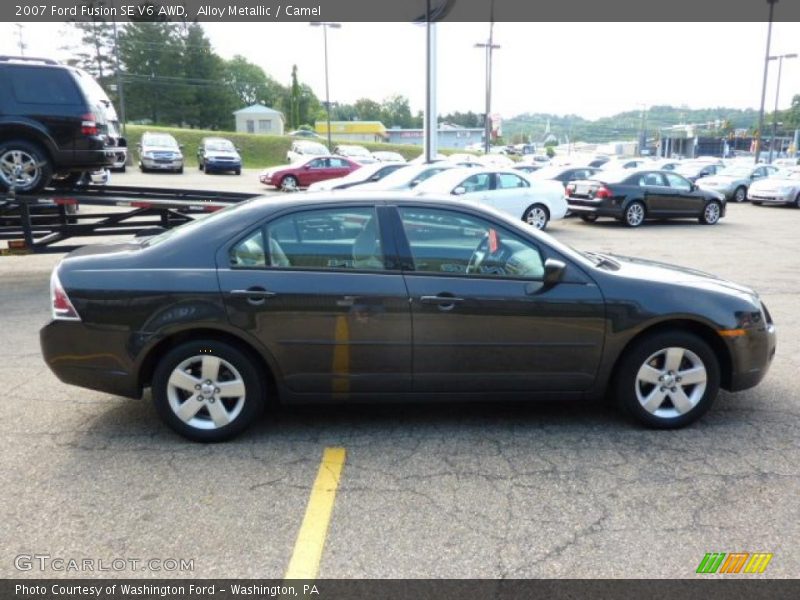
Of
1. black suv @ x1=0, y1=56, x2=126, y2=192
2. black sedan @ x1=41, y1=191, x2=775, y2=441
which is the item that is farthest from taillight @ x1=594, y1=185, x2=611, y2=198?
black sedan @ x1=41, y1=191, x2=775, y2=441

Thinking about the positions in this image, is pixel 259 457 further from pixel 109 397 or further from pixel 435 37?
pixel 435 37

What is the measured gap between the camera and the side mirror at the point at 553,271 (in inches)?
154

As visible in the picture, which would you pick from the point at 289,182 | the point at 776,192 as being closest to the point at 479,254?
the point at 289,182

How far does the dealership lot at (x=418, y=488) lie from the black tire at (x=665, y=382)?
0.11 metres

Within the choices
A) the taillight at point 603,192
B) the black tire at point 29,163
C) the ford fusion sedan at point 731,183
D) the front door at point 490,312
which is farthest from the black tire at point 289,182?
the front door at point 490,312

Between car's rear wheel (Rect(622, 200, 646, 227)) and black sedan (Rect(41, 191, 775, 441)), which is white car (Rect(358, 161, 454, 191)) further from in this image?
black sedan (Rect(41, 191, 775, 441))

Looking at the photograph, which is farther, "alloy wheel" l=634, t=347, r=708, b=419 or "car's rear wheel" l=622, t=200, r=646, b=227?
"car's rear wheel" l=622, t=200, r=646, b=227

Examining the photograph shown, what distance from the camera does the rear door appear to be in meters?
3.84

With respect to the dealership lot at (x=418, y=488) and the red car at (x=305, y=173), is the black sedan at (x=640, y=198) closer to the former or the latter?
the red car at (x=305, y=173)

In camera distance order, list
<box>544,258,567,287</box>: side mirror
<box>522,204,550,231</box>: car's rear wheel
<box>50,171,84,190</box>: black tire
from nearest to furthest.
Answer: <box>544,258,567,287</box>: side mirror → <box>50,171,84,190</box>: black tire → <box>522,204,550,231</box>: car's rear wheel

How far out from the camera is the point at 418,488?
3.45 meters

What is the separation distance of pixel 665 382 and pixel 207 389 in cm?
286

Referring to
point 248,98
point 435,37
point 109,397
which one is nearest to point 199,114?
point 248,98

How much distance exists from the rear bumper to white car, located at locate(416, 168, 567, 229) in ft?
33.0
